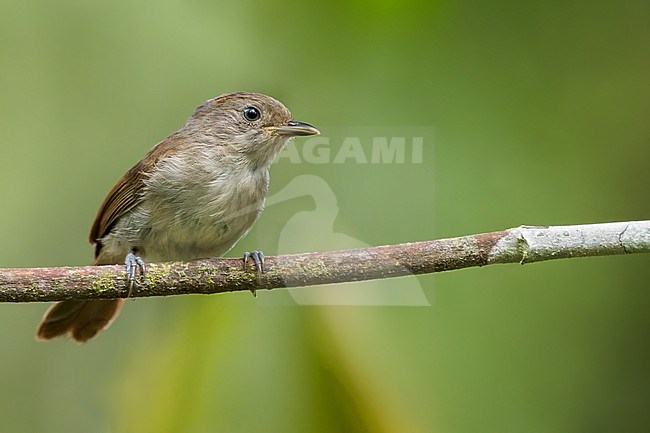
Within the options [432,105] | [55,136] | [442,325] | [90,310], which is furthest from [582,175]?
[55,136]

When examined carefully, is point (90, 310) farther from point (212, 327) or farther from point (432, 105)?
point (432, 105)

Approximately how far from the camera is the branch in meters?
1.98

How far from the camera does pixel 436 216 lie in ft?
7.76

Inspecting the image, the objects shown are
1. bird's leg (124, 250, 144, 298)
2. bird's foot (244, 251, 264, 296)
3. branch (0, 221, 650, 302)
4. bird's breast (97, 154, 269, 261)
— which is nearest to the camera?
branch (0, 221, 650, 302)

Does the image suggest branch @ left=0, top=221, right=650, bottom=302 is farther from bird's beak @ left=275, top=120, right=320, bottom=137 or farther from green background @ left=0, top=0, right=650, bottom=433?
bird's beak @ left=275, top=120, right=320, bottom=137

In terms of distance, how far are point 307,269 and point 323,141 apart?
0.68 meters

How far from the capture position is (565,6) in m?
2.66

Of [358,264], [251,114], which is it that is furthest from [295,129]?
[358,264]

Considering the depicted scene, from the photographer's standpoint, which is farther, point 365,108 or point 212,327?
point 365,108

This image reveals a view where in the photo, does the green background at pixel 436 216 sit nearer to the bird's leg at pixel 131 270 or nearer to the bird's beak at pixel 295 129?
the bird's beak at pixel 295 129

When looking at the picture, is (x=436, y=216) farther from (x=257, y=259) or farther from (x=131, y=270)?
(x=131, y=270)

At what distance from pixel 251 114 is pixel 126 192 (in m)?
0.51

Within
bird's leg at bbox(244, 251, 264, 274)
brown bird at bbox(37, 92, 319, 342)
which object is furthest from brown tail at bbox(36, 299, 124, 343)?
bird's leg at bbox(244, 251, 264, 274)

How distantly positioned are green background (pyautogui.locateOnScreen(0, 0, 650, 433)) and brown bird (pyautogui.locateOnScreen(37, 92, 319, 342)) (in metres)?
0.09
